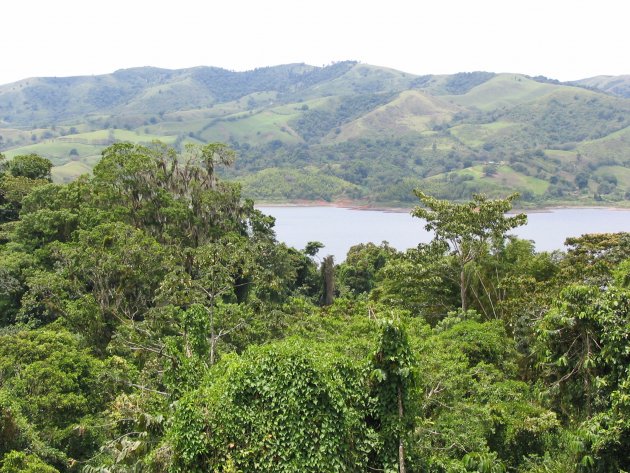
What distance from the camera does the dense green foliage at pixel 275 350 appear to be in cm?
954

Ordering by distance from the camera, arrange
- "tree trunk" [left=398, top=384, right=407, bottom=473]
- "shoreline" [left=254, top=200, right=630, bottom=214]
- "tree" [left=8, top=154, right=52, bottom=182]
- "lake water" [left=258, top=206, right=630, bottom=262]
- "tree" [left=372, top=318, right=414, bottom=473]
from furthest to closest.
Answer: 1. "shoreline" [left=254, top=200, right=630, bottom=214]
2. "lake water" [left=258, top=206, right=630, bottom=262]
3. "tree" [left=8, top=154, right=52, bottom=182]
4. "tree" [left=372, top=318, right=414, bottom=473]
5. "tree trunk" [left=398, top=384, right=407, bottom=473]

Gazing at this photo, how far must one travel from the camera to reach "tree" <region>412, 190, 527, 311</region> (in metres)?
22.0

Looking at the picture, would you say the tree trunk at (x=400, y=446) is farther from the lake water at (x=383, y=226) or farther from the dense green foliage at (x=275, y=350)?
the lake water at (x=383, y=226)

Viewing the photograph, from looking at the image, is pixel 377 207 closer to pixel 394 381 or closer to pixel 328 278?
pixel 328 278

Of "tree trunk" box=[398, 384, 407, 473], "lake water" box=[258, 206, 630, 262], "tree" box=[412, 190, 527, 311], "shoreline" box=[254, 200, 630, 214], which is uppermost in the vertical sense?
"tree" box=[412, 190, 527, 311]

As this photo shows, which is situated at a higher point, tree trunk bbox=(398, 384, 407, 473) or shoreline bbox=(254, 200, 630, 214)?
tree trunk bbox=(398, 384, 407, 473)

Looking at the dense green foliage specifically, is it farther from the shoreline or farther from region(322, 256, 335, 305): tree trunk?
the shoreline

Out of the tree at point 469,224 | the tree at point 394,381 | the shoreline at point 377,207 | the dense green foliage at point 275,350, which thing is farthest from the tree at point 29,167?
the shoreline at point 377,207

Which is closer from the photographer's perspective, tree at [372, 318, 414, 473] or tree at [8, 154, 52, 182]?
tree at [372, 318, 414, 473]

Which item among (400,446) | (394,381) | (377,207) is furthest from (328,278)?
(377,207)

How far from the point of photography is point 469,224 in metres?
22.2

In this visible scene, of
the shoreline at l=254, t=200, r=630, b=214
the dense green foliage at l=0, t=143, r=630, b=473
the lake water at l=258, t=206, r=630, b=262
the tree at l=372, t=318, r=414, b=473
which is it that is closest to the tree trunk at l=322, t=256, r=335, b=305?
the dense green foliage at l=0, t=143, r=630, b=473

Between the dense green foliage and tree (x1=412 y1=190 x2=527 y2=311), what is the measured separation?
0.08 metres

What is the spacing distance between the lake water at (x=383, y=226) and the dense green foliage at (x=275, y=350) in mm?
63023
